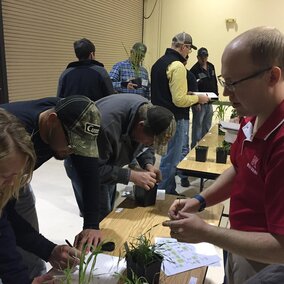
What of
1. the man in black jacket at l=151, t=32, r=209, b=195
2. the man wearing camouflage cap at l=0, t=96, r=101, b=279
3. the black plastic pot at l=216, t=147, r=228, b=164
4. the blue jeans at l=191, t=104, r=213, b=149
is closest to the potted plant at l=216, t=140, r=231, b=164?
the black plastic pot at l=216, t=147, r=228, b=164

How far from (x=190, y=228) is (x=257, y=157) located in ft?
0.96

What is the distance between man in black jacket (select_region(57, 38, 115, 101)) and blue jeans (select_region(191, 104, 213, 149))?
1.41 metres

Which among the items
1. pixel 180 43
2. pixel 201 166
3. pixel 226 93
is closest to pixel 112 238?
pixel 226 93

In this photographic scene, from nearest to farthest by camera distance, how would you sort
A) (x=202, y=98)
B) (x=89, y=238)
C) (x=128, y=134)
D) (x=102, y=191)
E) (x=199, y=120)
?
(x=89, y=238) < (x=128, y=134) < (x=102, y=191) < (x=202, y=98) < (x=199, y=120)

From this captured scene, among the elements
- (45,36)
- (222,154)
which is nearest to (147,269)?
(222,154)

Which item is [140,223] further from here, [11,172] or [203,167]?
[203,167]

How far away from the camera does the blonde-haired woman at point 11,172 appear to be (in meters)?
0.89

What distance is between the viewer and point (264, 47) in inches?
36.4

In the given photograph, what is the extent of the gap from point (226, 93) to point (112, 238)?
31.4 inches

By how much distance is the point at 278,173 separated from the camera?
0.86 meters

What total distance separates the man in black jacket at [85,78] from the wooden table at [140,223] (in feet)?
6.06

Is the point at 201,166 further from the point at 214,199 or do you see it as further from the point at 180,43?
the point at 180,43

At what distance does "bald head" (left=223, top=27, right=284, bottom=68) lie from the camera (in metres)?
A: 0.92

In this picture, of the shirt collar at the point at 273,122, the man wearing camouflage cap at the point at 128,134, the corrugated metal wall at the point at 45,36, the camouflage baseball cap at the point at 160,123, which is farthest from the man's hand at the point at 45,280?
the corrugated metal wall at the point at 45,36
